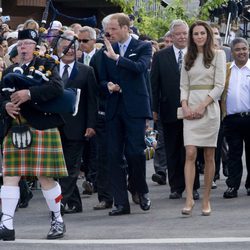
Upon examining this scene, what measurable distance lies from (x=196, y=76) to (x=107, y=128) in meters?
1.15

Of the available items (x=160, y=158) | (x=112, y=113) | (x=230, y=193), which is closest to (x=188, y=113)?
(x=112, y=113)

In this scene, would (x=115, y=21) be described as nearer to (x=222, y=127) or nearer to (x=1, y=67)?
(x=1, y=67)

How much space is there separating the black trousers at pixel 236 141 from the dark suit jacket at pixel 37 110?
3939mm

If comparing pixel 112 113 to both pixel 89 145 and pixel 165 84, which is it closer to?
pixel 165 84

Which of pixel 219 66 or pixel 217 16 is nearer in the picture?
pixel 219 66

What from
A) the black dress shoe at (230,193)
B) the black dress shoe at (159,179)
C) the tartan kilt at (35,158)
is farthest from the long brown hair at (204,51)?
the black dress shoe at (159,179)

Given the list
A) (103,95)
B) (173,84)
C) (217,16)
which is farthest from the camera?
(217,16)

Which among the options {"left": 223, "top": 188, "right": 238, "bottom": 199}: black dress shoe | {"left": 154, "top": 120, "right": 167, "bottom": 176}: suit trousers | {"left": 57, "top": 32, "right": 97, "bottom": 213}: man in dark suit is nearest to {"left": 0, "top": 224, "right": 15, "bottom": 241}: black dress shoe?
{"left": 57, "top": 32, "right": 97, "bottom": 213}: man in dark suit

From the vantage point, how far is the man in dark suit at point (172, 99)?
1342 cm

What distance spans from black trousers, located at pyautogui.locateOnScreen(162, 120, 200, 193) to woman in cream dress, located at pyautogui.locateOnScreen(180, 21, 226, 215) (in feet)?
5.17

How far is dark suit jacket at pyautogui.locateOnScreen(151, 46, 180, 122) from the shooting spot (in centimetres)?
1344

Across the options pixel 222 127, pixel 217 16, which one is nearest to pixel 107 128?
pixel 222 127

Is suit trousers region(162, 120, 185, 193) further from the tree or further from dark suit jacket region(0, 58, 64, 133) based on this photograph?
the tree

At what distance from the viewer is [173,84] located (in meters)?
13.5
